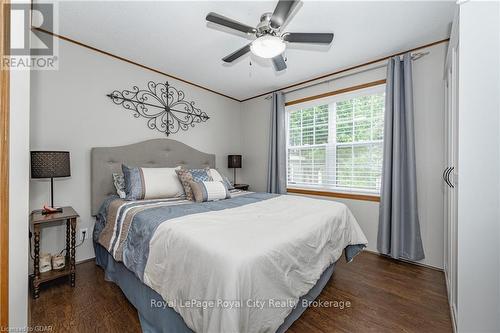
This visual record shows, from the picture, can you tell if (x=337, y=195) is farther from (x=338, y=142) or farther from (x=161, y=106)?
(x=161, y=106)

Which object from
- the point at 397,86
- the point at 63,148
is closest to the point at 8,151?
the point at 63,148

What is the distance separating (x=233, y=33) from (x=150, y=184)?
1756 mm

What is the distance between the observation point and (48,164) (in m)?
1.91

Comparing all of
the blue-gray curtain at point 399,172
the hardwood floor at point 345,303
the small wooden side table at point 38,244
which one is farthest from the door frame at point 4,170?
the blue-gray curtain at point 399,172

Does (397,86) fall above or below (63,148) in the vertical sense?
above

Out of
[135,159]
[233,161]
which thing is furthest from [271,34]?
[233,161]

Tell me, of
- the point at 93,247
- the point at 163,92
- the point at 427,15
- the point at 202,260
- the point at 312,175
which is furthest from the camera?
the point at 312,175

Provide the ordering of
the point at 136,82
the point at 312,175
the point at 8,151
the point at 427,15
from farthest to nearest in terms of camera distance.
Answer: the point at 312,175 < the point at 136,82 < the point at 427,15 < the point at 8,151

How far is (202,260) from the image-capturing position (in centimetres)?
110

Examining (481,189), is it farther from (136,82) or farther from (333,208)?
(136,82)

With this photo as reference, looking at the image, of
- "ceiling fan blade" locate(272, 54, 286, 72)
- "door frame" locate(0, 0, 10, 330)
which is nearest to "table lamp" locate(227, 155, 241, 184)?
"ceiling fan blade" locate(272, 54, 286, 72)

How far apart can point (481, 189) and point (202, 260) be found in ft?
4.98

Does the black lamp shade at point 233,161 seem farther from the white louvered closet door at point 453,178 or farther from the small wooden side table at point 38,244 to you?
the white louvered closet door at point 453,178

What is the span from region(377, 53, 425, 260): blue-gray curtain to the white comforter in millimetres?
1245
